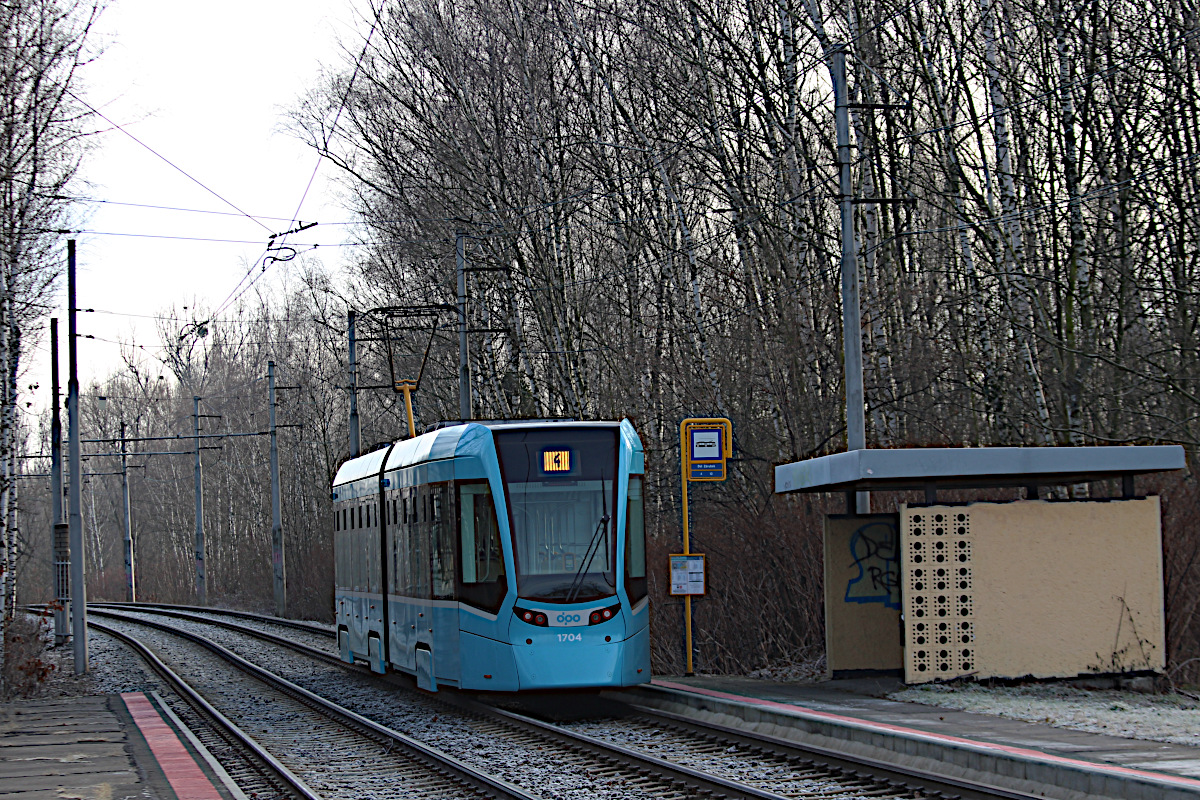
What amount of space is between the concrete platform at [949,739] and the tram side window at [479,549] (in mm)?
2229

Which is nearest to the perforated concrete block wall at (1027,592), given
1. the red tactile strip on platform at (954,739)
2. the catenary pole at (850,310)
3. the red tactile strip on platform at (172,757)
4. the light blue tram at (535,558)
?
the red tactile strip on platform at (954,739)

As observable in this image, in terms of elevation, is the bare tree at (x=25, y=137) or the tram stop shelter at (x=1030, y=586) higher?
the bare tree at (x=25, y=137)

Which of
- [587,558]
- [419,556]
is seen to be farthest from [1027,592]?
[419,556]

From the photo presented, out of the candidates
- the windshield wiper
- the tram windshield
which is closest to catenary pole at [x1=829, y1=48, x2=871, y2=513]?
the tram windshield

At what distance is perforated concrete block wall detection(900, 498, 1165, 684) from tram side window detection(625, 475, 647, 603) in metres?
2.69

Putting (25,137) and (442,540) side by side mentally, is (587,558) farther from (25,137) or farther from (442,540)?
(25,137)

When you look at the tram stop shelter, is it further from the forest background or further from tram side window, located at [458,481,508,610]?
tram side window, located at [458,481,508,610]

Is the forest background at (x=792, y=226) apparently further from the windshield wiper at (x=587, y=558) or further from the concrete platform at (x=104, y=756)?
the concrete platform at (x=104, y=756)

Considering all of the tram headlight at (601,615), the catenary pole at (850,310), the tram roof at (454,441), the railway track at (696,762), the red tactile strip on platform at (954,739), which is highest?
the catenary pole at (850,310)

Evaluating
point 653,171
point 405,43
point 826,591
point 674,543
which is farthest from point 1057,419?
point 405,43

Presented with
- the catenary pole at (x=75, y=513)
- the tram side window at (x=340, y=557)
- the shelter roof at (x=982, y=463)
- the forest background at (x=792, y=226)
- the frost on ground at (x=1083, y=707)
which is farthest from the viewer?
the catenary pole at (x=75, y=513)

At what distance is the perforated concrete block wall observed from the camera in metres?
13.6

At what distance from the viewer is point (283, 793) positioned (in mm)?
11133

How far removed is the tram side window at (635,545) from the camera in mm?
14312
